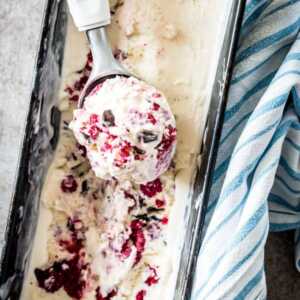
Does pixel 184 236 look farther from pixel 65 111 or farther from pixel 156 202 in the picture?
pixel 65 111

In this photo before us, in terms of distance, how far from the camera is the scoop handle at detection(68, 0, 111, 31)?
130 centimetres

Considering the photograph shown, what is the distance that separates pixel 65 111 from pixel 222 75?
363mm

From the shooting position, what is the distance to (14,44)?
5.13 feet

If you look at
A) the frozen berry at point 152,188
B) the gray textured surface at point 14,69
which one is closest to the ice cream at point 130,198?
the frozen berry at point 152,188

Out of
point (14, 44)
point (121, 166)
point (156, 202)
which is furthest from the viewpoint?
point (14, 44)

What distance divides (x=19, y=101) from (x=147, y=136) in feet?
1.44

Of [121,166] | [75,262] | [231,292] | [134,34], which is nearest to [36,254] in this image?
[75,262]

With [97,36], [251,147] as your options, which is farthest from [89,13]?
[251,147]

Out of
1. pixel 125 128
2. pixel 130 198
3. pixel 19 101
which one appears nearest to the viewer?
pixel 125 128

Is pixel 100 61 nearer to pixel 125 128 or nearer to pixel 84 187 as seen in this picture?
pixel 125 128

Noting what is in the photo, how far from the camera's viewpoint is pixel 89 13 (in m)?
1.31

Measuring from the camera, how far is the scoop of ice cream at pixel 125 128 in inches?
49.7

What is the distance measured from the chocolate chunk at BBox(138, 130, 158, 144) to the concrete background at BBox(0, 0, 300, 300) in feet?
1.33

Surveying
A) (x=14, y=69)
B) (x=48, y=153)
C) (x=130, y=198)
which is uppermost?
(x=14, y=69)
